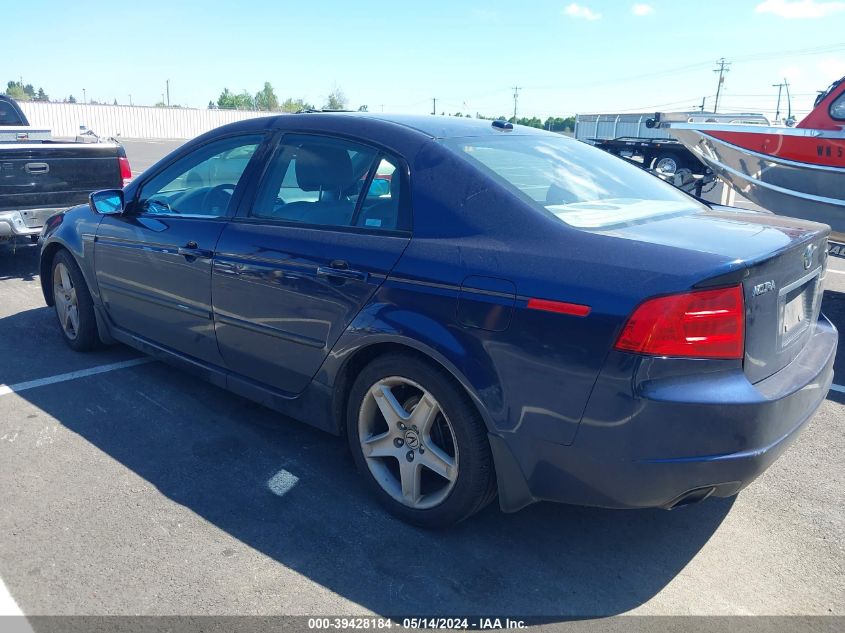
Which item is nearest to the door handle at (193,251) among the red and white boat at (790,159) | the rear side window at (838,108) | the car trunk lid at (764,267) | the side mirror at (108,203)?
the side mirror at (108,203)

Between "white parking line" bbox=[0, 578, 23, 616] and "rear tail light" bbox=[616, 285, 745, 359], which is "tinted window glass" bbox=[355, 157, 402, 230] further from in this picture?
"white parking line" bbox=[0, 578, 23, 616]

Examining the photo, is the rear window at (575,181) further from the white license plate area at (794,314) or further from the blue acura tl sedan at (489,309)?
the white license plate area at (794,314)

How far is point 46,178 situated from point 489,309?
6.20 metres

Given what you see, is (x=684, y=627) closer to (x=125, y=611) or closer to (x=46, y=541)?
(x=125, y=611)

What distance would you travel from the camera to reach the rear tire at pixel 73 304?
485 cm

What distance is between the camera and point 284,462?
3.53m

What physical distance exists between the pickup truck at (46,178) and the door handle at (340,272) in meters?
5.14

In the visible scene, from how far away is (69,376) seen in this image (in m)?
4.63

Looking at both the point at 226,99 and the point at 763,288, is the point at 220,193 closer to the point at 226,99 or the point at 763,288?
the point at 763,288

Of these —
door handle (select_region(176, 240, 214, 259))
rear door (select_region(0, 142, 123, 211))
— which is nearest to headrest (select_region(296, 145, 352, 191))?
door handle (select_region(176, 240, 214, 259))

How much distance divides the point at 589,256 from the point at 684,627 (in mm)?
1312

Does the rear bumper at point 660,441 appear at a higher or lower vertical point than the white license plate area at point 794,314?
lower

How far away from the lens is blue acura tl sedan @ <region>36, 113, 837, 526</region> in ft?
7.68

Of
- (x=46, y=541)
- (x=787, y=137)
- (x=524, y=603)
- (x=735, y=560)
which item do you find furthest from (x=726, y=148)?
(x=46, y=541)
